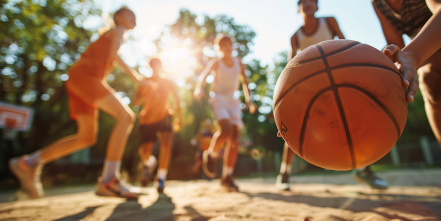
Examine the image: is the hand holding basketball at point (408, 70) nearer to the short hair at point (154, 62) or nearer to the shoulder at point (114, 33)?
the shoulder at point (114, 33)

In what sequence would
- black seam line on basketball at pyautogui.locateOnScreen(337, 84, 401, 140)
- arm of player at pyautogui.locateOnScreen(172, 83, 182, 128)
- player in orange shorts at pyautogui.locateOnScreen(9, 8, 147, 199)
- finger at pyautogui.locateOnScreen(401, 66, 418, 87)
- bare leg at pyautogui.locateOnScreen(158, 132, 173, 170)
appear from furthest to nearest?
arm of player at pyautogui.locateOnScreen(172, 83, 182, 128) < bare leg at pyautogui.locateOnScreen(158, 132, 173, 170) < player in orange shorts at pyautogui.locateOnScreen(9, 8, 147, 199) < black seam line on basketball at pyautogui.locateOnScreen(337, 84, 401, 140) < finger at pyautogui.locateOnScreen(401, 66, 418, 87)

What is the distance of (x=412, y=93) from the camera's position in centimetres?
125

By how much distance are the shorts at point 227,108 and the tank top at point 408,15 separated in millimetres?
2601

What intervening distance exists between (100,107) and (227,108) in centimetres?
206

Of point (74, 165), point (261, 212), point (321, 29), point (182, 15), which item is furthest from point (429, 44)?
point (182, 15)

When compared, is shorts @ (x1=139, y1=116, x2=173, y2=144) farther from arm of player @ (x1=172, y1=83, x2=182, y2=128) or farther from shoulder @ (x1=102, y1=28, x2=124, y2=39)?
shoulder @ (x1=102, y1=28, x2=124, y2=39)

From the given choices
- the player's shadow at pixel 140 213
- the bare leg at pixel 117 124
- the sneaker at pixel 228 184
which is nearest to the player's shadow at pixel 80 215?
the player's shadow at pixel 140 213

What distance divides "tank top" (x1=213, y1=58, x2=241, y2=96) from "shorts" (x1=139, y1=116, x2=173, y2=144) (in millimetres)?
1055

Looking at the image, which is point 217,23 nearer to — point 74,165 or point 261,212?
point 74,165

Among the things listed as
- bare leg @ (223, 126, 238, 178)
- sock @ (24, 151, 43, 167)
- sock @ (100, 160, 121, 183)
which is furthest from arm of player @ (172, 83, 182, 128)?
sock @ (24, 151, 43, 167)

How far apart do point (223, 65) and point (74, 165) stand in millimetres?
13929

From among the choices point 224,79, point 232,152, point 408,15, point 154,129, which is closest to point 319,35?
point 408,15

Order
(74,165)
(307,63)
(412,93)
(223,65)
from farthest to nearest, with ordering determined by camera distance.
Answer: (74,165) → (223,65) → (307,63) → (412,93)

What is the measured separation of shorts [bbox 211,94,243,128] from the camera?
423 centimetres
